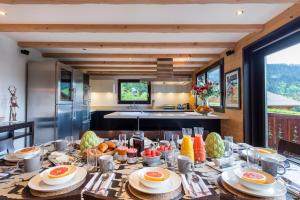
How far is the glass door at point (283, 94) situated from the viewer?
2.31 metres

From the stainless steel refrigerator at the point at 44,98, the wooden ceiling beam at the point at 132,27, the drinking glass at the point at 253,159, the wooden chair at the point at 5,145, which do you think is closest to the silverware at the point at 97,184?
the drinking glass at the point at 253,159

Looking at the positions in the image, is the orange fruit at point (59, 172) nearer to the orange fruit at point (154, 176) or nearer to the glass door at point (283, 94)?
the orange fruit at point (154, 176)

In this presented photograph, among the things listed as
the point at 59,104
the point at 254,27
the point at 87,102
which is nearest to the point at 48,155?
the point at 59,104

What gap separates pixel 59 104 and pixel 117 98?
317cm

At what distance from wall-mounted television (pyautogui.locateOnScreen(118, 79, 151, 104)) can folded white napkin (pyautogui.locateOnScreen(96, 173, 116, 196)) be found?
232 inches

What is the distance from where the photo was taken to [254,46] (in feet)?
9.36

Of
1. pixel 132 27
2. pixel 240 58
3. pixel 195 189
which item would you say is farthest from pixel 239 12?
pixel 195 189

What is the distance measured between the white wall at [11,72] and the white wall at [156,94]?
3.08m

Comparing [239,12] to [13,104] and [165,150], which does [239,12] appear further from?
[13,104]

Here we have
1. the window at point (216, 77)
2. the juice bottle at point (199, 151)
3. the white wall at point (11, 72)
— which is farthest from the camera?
the window at point (216, 77)

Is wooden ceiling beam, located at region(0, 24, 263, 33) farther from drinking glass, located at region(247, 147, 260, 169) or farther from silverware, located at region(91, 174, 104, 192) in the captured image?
silverware, located at region(91, 174, 104, 192)

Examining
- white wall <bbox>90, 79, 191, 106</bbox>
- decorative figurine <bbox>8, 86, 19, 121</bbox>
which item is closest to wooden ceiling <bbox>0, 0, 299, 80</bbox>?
decorative figurine <bbox>8, 86, 19, 121</bbox>

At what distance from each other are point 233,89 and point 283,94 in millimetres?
976

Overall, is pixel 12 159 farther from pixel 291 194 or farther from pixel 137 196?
pixel 291 194
